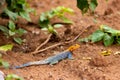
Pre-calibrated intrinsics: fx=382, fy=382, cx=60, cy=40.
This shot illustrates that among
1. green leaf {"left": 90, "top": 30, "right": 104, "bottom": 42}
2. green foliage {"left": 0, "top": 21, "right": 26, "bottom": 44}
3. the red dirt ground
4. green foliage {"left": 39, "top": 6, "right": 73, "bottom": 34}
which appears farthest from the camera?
green foliage {"left": 39, "top": 6, "right": 73, "bottom": 34}

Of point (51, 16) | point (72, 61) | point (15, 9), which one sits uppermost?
point (15, 9)

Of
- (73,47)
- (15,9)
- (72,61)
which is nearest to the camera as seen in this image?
(72,61)

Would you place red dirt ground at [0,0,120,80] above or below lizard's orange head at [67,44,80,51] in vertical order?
below

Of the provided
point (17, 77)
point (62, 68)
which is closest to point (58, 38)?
point (62, 68)

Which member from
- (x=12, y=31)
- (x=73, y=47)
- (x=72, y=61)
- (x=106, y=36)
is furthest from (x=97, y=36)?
(x=12, y=31)

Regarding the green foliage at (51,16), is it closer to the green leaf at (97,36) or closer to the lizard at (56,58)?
the green leaf at (97,36)

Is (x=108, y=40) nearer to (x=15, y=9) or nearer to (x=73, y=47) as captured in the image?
(x=73, y=47)

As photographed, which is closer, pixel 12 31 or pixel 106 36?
pixel 106 36

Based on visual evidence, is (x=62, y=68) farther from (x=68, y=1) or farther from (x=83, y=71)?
(x=68, y=1)

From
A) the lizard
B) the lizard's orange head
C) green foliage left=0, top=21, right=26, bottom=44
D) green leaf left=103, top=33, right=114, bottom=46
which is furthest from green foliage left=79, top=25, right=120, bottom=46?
green foliage left=0, top=21, right=26, bottom=44

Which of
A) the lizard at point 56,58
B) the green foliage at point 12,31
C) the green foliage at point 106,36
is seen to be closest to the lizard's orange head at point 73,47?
the lizard at point 56,58

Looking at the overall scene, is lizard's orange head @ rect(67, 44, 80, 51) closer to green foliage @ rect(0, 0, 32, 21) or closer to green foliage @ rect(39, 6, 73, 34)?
green foliage @ rect(0, 0, 32, 21)
